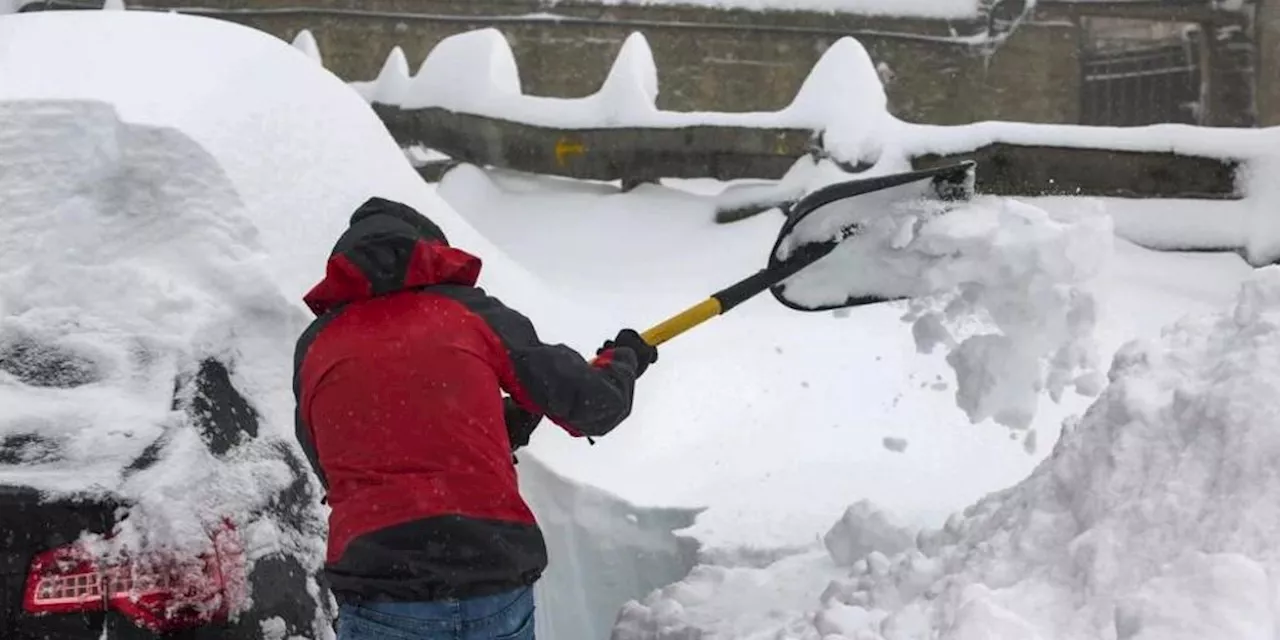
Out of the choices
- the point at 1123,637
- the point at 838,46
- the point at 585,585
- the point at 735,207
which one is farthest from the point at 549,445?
the point at 838,46

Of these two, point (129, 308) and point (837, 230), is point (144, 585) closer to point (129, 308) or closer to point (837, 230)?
point (129, 308)

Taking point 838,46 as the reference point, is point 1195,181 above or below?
below

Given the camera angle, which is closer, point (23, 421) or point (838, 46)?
point (23, 421)

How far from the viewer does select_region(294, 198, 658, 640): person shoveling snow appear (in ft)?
8.01

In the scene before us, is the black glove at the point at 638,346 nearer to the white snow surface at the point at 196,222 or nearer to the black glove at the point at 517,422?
the black glove at the point at 517,422

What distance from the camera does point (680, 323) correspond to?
343cm

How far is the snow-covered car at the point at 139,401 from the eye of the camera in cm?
240

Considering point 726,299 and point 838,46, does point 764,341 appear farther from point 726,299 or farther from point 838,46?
point 838,46

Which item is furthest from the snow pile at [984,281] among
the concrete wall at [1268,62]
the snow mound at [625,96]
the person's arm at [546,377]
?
the concrete wall at [1268,62]

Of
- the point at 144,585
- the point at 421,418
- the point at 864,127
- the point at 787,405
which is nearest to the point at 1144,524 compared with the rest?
the point at 421,418

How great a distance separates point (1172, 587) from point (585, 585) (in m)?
1.92

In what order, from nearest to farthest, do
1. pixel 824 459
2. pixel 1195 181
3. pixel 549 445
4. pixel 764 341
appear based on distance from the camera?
pixel 549 445, pixel 824 459, pixel 764 341, pixel 1195 181

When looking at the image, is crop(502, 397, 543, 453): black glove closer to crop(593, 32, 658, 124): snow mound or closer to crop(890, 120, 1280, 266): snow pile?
crop(890, 120, 1280, 266): snow pile

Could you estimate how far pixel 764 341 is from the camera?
489 centimetres
